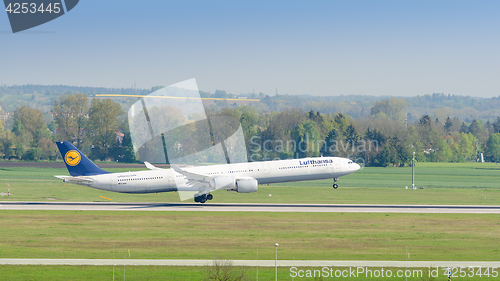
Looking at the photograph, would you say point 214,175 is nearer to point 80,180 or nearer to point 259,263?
point 80,180

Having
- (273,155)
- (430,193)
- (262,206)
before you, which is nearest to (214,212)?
(262,206)

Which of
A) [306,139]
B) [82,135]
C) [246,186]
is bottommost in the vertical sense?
[246,186]

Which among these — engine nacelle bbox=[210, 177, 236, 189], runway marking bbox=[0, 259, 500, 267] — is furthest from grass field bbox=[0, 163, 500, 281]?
engine nacelle bbox=[210, 177, 236, 189]

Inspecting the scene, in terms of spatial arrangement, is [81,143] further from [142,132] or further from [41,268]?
[41,268]

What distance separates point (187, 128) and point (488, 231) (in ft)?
370

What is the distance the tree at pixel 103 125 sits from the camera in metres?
166

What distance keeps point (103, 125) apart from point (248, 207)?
115090mm

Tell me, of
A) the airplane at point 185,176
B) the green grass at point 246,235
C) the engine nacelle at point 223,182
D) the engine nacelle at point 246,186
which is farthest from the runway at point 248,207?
the green grass at point 246,235

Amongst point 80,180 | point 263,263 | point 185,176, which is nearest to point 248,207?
point 185,176

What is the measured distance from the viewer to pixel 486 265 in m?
37.5

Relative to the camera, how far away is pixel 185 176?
223 ft

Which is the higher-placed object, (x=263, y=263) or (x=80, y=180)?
(x=80, y=180)

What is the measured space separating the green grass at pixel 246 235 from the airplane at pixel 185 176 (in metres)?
7.02

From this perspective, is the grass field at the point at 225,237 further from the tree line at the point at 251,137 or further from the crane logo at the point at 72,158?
the tree line at the point at 251,137
